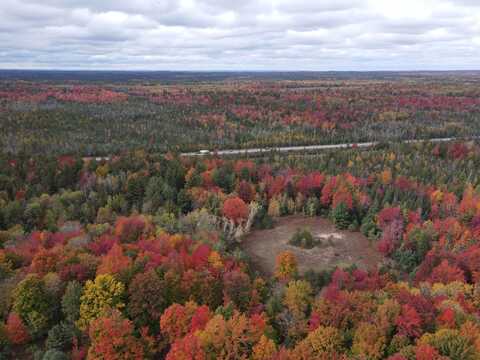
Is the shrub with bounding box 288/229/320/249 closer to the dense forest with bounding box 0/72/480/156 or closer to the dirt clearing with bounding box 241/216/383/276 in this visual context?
the dirt clearing with bounding box 241/216/383/276

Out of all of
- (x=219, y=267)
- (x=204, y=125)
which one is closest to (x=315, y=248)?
(x=219, y=267)

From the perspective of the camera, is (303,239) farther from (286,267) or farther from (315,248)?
(286,267)

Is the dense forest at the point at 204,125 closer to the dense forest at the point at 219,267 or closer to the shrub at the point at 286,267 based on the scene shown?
the dense forest at the point at 219,267

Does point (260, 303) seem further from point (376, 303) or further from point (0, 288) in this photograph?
point (0, 288)

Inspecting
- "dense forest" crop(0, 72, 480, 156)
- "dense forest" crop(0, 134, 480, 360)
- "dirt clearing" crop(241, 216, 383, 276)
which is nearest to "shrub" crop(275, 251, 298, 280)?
"dense forest" crop(0, 134, 480, 360)

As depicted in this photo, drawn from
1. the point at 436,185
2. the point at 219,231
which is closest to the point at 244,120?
the point at 436,185
